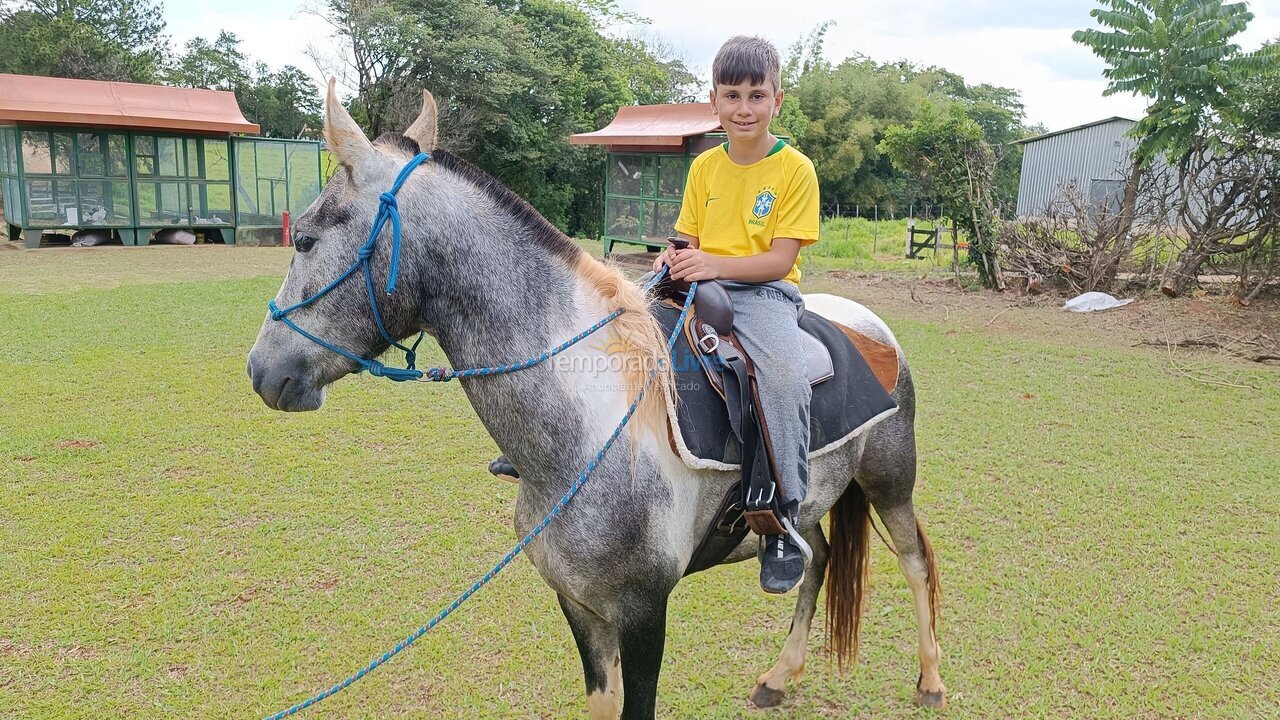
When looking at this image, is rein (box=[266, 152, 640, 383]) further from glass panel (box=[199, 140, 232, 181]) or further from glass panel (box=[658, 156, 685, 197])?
glass panel (box=[199, 140, 232, 181])

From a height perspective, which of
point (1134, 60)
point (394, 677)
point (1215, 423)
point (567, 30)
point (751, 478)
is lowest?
point (394, 677)

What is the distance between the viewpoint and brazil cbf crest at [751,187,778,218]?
7.55ft

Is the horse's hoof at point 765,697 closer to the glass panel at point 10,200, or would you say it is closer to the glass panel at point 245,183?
the glass panel at point 245,183

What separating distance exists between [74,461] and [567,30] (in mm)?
24749

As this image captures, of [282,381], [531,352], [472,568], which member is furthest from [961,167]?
[282,381]

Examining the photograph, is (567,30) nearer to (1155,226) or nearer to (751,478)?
(1155,226)

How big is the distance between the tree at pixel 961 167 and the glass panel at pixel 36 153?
16100mm

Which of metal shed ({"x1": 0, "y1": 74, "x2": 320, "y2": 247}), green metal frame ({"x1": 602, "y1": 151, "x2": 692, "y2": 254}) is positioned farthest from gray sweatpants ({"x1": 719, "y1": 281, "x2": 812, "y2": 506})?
metal shed ({"x1": 0, "y1": 74, "x2": 320, "y2": 247})

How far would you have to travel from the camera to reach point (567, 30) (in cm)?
2700

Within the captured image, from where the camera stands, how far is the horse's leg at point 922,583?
122 inches

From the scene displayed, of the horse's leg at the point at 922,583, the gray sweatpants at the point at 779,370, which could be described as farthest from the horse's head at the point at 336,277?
the horse's leg at the point at 922,583

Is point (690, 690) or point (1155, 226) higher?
point (1155, 226)

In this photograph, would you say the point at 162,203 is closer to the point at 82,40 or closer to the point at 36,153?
the point at 36,153

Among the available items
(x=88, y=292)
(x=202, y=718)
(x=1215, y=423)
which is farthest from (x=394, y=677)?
(x=88, y=292)
